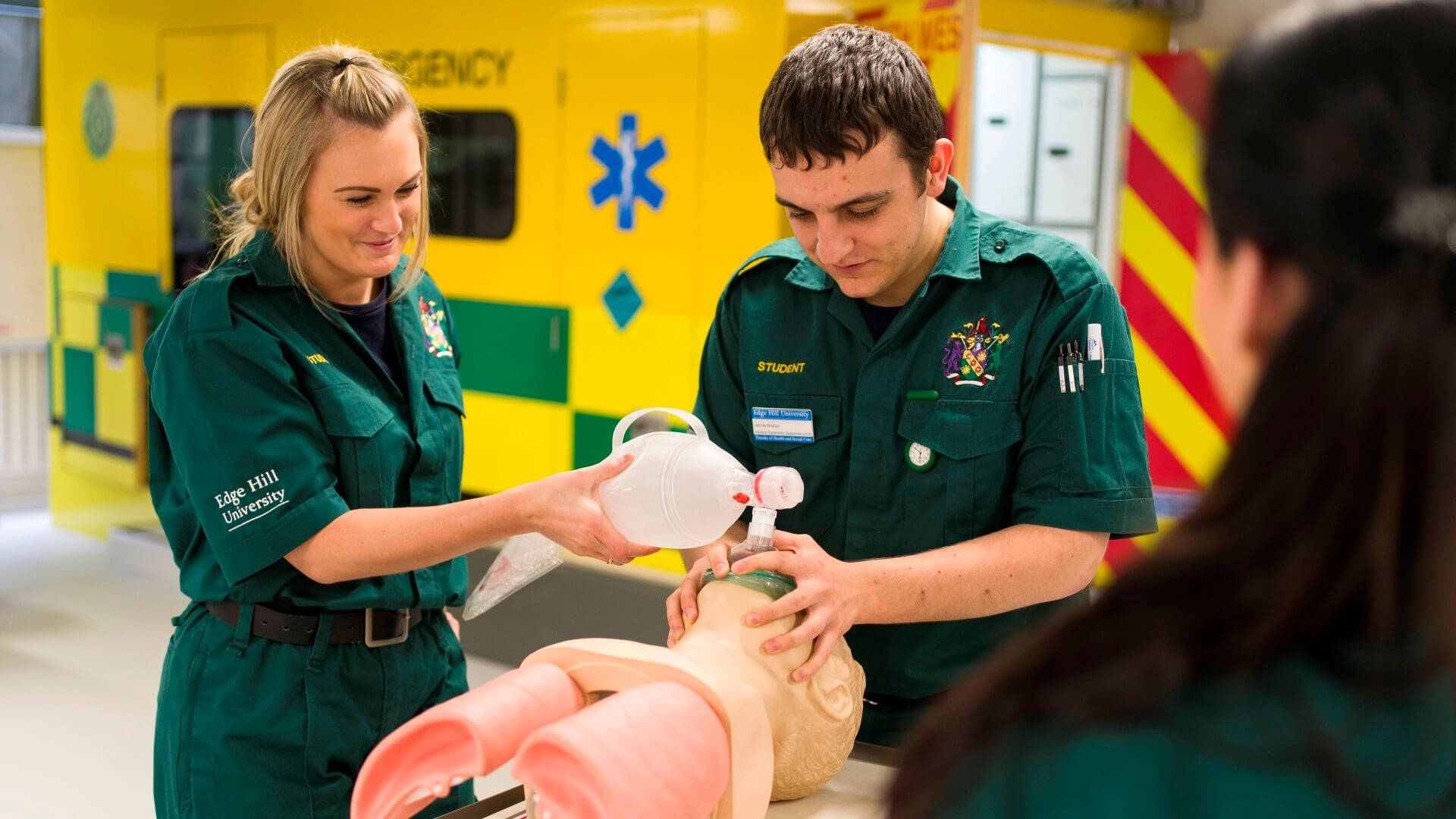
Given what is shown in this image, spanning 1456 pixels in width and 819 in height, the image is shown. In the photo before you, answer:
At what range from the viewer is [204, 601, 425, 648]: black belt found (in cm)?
180

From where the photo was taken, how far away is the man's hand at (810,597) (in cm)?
147

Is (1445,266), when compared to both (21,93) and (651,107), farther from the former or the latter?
(21,93)

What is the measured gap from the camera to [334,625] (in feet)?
6.01

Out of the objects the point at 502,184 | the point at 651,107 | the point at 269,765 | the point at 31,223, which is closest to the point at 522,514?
the point at 269,765

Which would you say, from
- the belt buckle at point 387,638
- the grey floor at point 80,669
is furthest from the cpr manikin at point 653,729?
the grey floor at point 80,669

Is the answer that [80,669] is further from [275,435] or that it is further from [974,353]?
[974,353]

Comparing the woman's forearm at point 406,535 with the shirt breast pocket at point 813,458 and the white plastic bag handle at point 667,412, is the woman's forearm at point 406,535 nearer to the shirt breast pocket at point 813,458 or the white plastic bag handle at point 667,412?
the white plastic bag handle at point 667,412

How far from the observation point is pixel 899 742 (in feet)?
5.64


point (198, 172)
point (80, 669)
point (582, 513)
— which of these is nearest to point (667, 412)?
point (582, 513)

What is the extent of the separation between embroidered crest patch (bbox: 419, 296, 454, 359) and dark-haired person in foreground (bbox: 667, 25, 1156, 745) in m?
0.54

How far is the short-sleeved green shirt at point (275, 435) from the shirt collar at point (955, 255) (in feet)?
2.02

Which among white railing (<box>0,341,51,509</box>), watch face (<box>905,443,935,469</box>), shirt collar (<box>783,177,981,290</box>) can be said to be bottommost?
white railing (<box>0,341,51,509</box>)

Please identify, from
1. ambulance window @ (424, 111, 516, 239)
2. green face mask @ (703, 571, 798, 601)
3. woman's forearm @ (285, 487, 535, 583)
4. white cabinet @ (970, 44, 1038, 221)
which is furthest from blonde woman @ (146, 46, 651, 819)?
white cabinet @ (970, 44, 1038, 221)

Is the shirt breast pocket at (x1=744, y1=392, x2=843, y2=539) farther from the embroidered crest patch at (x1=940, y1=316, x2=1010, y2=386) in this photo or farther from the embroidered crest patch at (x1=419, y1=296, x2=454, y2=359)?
the embroidered crest patch at (x1=419, y1=296, x2=454, y2=359)
